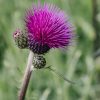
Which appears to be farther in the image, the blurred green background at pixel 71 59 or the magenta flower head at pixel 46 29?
the blurred green background at pixel 71 59

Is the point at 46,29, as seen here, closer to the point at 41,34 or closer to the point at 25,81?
the point at 41,34

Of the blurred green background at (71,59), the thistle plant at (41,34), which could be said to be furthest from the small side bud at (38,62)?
the blurred green background at (71,59)

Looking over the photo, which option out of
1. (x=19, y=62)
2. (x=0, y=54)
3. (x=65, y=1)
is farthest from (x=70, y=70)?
(x=0, y=54)

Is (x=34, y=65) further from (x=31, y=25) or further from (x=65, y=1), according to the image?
(x=65, y=1)

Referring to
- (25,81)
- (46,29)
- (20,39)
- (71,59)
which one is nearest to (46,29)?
(46,29)

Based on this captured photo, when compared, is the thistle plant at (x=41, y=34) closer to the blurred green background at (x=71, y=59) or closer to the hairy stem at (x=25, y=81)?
the hairy stem at (x=25, y=81)

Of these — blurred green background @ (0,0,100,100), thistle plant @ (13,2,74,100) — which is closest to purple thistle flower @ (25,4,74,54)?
thistle plant @ (13,2,74,100)

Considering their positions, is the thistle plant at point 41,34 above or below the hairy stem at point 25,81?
above

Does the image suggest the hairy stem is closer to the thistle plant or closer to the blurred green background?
the thistle plant
